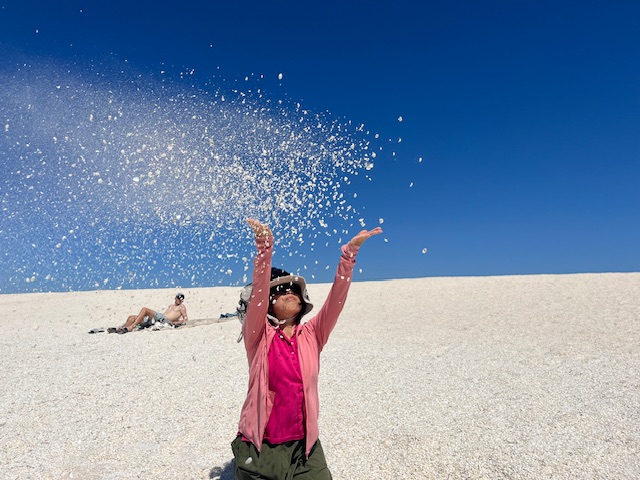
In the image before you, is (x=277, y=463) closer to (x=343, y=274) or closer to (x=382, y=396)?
(x=343, y=274)

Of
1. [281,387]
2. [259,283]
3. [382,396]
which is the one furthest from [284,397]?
[382,396]

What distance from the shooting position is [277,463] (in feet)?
12.7

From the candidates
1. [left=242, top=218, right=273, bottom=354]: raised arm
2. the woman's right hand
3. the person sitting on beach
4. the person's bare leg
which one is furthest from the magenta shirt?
the person's bare leg

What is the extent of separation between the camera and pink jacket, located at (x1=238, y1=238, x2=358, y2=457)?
12.2 feet

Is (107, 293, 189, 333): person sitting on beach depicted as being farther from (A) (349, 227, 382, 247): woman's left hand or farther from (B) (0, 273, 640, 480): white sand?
(A) (349, 227, 382, 247): woman's left hand

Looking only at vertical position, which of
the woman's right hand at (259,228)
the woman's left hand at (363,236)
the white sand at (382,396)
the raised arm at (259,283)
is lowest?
the white sand at (382,396)

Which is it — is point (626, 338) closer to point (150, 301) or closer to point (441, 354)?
point (441, 354)

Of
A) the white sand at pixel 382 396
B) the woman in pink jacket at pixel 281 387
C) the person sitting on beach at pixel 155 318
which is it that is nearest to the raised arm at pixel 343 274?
the woman in pink jacket at pixel 281 387

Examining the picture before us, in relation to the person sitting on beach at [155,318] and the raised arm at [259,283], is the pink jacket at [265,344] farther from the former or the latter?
the person sitting on beach at [155,318]

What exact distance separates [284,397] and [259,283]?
98 cm

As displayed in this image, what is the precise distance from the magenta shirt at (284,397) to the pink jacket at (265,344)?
0.16 ft

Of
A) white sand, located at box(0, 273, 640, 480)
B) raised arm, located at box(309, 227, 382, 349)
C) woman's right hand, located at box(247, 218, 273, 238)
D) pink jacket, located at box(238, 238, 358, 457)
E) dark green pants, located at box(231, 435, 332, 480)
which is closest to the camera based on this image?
woman's right hand, located at box(247, 218, 273, 238)

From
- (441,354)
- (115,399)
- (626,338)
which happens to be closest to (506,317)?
(626,338)

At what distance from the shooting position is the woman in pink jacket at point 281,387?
12.7 feet
